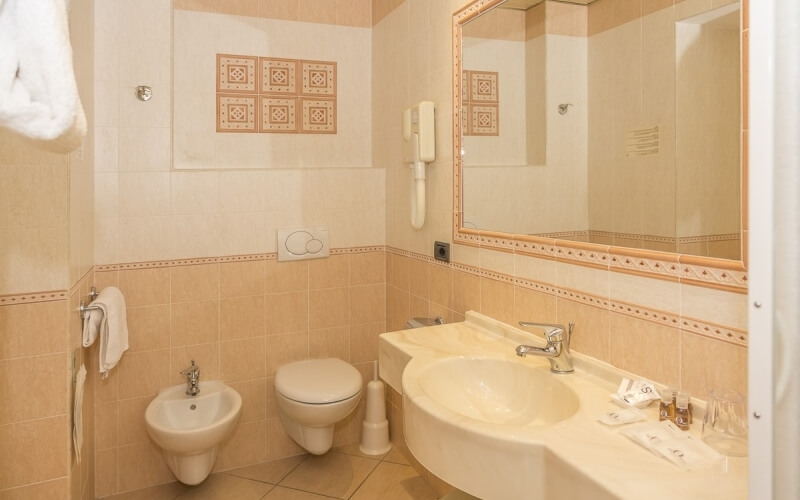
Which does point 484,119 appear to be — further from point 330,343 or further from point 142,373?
point 142,373

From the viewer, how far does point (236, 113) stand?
2.68 m

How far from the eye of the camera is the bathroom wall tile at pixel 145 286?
239cm

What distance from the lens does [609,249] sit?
135 centimetres

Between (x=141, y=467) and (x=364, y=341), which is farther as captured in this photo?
(x=364, y=341)

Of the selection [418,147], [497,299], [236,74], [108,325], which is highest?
[236,74]

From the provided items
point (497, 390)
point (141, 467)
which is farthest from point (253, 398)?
point (497, 390)

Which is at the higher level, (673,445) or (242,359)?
(673,445)

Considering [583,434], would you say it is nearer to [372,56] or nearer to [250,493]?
[250,493]

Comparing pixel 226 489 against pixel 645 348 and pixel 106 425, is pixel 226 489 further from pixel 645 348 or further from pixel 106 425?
pixel 645 348

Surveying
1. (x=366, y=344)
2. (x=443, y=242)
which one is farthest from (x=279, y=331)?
(x=443, y=242)

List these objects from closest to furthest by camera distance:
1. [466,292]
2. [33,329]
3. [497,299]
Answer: [33,329], [497,299], [466,292]

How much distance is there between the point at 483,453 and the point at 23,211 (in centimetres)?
161

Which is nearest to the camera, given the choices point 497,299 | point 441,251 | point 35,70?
point 35,70

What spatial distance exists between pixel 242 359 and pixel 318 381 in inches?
18.4
